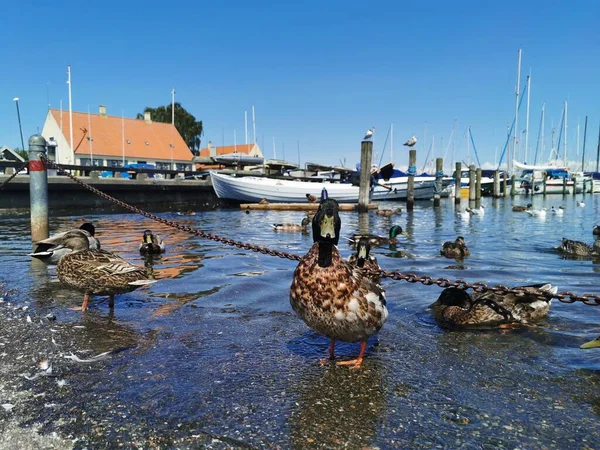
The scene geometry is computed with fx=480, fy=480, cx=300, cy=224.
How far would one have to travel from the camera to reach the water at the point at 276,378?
276 centimetres

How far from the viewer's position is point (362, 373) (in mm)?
3725

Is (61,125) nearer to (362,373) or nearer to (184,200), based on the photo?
(184,200)

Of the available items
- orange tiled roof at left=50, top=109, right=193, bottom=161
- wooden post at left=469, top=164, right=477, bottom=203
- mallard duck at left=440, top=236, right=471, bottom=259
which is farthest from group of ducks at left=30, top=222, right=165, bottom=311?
orange tiled roof at left=50, top=109, right=193, bottom=161

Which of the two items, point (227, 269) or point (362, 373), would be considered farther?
point (227, 269)

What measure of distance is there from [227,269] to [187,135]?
79.6m

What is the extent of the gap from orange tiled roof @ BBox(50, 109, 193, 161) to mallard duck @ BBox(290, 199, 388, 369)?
5711cm

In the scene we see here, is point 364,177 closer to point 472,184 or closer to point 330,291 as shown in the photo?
point 472,184

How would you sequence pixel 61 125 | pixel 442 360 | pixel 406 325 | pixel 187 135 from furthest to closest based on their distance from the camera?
pixel 187 135
pixel 61 125
pixel 406 325
pixel 442 360

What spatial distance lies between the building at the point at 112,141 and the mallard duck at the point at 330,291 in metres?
56.1

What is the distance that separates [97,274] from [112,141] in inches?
2360

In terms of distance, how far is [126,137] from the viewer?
62312 millimetres

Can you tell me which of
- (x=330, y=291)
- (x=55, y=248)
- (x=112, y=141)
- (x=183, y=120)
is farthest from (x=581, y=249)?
(x=183, y=120)

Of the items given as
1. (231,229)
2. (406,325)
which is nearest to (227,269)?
(406,325)

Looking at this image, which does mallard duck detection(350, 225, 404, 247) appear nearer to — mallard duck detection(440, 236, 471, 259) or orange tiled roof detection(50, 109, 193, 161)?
mallard duck detection(440, 236, 471, 259)
